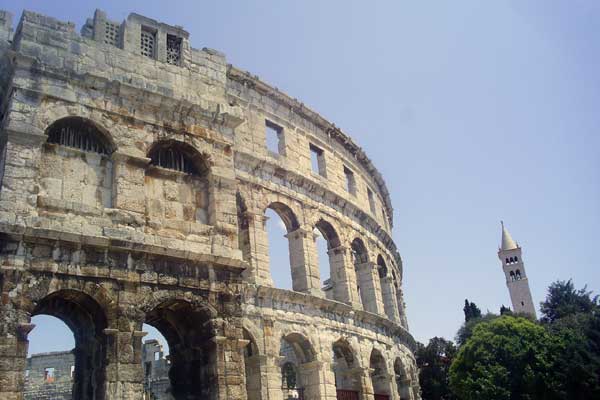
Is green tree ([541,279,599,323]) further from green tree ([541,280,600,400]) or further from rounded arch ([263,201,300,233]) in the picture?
rounded arch ([263,201,300,233])

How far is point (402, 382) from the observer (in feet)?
73.3

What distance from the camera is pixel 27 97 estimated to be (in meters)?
9.51

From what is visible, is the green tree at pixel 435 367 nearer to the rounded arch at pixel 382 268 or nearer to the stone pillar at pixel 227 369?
the rounded arch at pixel 382 268

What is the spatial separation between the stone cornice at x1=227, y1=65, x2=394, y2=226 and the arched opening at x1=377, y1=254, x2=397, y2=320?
423cm

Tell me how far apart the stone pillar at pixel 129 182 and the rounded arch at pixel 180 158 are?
0.62 meters

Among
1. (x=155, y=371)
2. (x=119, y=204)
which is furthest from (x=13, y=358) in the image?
(x=155, y=371)

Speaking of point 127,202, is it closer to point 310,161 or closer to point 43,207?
point 43,207

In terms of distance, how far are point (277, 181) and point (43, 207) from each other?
1014 cm

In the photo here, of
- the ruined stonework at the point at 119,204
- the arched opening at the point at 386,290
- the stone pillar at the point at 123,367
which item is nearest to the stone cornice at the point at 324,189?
the arched opening at the point at 386,290

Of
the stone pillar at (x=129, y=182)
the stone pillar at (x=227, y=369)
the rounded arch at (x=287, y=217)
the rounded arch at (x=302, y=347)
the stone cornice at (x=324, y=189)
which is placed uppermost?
the stone cornice at (x=324, y=189)

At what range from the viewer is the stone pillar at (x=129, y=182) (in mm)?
9828

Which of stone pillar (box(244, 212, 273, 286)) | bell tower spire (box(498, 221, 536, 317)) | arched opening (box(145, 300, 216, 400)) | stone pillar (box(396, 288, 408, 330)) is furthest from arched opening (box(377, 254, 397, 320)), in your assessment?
bell tower spire (box(498, 221, 536, 317))

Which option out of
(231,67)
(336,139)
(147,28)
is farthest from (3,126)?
(336,139)

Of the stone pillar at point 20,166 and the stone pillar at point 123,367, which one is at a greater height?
the stone pillar at point 20,166
